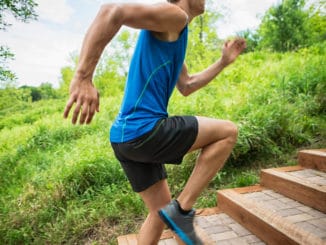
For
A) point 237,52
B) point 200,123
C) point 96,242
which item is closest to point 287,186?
point 237,52

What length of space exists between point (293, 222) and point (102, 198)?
2445mm

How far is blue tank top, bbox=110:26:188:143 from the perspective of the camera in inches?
62.0

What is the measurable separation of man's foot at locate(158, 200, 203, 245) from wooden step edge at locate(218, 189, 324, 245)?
797 mm

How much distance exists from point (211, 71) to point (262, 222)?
4.07 feet

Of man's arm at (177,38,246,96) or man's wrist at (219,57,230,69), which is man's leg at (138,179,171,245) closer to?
man's arm at (177,38,246,96)

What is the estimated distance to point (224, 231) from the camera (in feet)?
8.54

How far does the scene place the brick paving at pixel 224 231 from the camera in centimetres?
241

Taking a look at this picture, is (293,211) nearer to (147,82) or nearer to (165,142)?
(165,142)

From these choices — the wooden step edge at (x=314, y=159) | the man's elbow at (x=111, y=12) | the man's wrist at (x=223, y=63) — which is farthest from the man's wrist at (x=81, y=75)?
the wooden step edge at (x=314, y=159)

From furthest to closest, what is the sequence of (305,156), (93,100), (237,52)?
(305,156) → (237,52) → (93,100)

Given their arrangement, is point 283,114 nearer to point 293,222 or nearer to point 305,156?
point 305,156

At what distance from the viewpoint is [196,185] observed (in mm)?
1671

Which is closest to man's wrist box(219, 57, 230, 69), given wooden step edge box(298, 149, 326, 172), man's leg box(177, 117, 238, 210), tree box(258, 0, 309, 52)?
man's leg box(177, 117, 238, 210)

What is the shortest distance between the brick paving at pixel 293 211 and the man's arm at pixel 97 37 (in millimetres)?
1783
